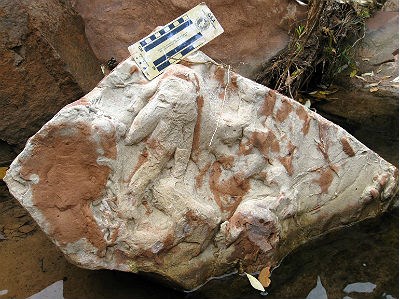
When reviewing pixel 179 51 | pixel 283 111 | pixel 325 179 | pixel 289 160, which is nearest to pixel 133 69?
pixel 179 51

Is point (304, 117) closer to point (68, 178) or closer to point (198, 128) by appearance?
point (198, 128)

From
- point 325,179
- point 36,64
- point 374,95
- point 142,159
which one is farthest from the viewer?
point 374,95

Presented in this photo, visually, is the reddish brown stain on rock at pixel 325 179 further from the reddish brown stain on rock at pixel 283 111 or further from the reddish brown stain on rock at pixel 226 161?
the reddish brown stain on rock at pixel 226 161

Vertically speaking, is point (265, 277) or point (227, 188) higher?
point (227, 188)

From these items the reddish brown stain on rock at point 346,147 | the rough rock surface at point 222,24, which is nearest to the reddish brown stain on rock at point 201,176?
the reddish brown stain on rock at point 346,147

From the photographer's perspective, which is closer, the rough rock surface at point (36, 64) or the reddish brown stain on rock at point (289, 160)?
the reddish brown stain on rock at point (289, 160)

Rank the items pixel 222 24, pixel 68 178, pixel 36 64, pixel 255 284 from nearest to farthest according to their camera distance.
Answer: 1. pixel 68 178
2. pixel 255 284
3. pixel 36 64
4. pixel 222 24

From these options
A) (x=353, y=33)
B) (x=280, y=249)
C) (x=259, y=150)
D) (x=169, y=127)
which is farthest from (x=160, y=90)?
(x=353, y=33)
